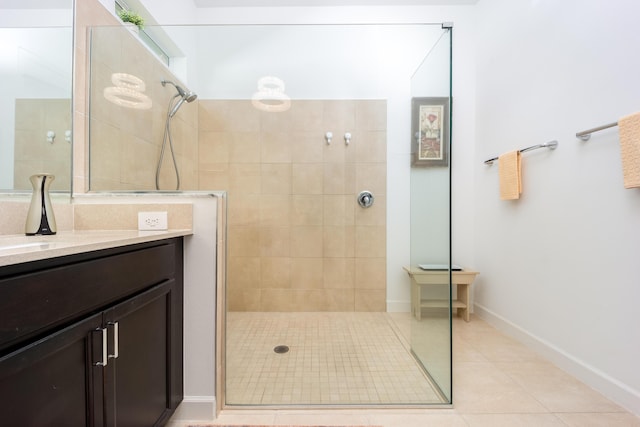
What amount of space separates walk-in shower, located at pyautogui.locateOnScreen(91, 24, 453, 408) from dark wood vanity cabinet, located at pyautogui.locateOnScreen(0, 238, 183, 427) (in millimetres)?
474

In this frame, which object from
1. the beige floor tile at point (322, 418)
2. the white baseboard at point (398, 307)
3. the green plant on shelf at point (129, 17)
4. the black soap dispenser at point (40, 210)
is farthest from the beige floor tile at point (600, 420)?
the green plant on shelf at point (129, 17)

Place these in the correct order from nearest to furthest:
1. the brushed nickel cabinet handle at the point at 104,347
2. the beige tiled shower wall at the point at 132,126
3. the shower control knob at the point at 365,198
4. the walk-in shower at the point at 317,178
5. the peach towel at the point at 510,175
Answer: the brushed nickel cabinet handle at the point at 104,347 → the beige tiled shower wall at the point at 132,126 → the walk-in shower at the point at 317,178 → the shower control knob at the point at 365,198 → the peach towel at the point at 510,175

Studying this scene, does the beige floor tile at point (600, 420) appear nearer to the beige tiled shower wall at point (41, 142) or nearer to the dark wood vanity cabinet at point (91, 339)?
the dark wood vanity cabinet at point (91, 339)

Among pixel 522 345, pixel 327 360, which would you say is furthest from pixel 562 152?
pixel 327 360

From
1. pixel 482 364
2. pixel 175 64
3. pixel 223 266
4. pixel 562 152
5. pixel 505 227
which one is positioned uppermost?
pixel 175 64

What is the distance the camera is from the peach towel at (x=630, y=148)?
1.20m

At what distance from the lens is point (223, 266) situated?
4.33ft

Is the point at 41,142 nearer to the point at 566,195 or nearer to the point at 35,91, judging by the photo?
the point at 35,91

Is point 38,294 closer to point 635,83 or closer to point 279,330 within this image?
point 279,330

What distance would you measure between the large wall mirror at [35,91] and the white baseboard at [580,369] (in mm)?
2691

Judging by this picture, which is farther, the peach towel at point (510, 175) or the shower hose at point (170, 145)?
the peach towel at point (510, 175)

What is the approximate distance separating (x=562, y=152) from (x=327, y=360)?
1835 mm

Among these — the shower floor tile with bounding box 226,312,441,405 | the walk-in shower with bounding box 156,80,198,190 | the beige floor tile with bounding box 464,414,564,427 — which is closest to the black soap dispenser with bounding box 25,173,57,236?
the walk-in shower with bounding box 156,80,198,190

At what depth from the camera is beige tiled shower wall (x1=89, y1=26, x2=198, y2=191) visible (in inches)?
56.0
